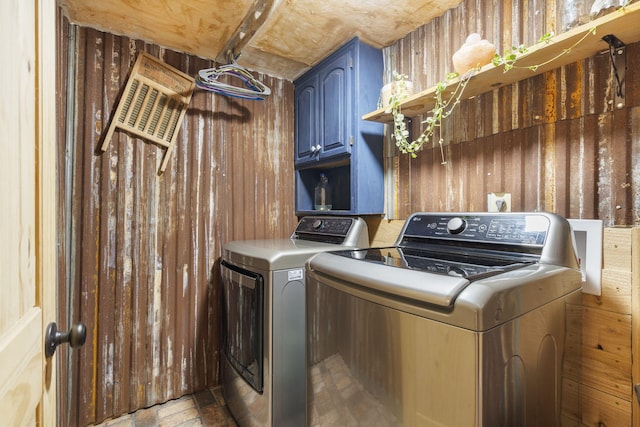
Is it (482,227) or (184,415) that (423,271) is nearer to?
(482,227)

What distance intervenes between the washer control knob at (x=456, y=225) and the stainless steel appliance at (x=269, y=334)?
59 cm

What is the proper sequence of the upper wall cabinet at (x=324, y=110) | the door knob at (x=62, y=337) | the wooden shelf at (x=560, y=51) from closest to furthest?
the door knob at (x=62, y=337), the wooden shelf at (x=560, y=51), the upper wall cabinet at (x=324, y=110)

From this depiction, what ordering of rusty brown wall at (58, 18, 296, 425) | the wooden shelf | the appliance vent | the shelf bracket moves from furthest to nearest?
the appliance vent → rusty brown wall at (58, 18, 296, 425) → the shelf bracket → the wooden shelf

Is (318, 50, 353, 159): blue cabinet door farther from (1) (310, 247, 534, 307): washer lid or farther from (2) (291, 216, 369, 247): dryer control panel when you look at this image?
(1) (310, 247, 534, 307): washer lid

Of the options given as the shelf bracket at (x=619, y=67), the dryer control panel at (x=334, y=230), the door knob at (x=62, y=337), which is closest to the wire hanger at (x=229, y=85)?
the dryer control panel at (x=334, y=230)

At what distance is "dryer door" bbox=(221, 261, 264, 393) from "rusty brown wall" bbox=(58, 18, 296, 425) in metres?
0.35

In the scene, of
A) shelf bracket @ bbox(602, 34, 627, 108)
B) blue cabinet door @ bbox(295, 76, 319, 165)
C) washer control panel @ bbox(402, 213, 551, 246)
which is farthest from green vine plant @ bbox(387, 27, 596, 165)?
blue cabinet door @ bbox(295, 76, 319, 165)

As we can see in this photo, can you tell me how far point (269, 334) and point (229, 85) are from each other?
159 centimetres

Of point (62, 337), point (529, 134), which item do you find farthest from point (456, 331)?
point (529, 134)

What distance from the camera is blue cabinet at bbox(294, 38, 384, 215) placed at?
191 centimetres

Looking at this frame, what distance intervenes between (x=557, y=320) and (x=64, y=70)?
98.5 inches

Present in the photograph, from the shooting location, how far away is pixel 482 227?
1292mm

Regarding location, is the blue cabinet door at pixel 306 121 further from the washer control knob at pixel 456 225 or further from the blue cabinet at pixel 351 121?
the washer control knob at pixel 456 225

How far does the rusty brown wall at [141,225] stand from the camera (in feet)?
5.77
